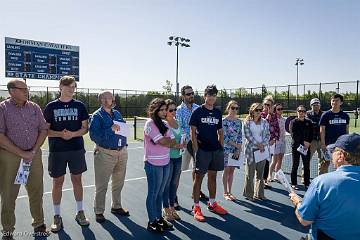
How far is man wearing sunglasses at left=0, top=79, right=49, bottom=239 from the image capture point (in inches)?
170

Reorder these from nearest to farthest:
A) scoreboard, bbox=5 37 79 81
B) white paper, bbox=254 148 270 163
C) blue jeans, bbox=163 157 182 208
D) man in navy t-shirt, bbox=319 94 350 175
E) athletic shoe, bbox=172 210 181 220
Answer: blue jeans, bbox=163 157 182 208 < athletic shoe, bbox=172 210 181 220 < white paper, bbox=254 148 270 163 < man in navy t-shirt, bbox=319 94 350 175 < scoreboard, bbox=5 37 79 81

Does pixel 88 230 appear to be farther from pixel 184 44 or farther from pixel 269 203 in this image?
pixel 184 44

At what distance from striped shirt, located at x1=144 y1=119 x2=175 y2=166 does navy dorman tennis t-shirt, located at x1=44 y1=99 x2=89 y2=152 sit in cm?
109

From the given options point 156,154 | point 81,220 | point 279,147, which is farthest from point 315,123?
point 81,220

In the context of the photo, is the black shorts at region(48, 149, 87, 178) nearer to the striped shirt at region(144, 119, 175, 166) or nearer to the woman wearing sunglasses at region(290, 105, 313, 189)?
the striped shirt at region(144, 119, 175, 166)

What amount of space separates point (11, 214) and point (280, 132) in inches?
223

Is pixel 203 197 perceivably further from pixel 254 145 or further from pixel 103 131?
pixel 103 131

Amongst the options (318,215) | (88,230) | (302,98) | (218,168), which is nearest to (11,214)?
(88,230)

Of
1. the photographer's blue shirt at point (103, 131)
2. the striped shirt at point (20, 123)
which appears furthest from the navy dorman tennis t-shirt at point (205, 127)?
the striped shirt at point (20, 123)

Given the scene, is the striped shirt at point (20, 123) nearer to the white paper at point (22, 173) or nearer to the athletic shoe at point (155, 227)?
the white paper at point (22, 173)

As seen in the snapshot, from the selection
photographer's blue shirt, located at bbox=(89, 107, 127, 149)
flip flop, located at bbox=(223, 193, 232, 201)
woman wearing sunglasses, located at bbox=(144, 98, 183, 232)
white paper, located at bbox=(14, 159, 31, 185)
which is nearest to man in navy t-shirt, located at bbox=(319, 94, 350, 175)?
flip flop, located at bbox=(223, 193, 232, 201)

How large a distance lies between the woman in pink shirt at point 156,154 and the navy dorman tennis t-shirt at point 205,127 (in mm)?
816

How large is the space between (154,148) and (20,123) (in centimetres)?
179

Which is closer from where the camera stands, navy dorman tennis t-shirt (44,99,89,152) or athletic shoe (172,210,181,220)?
navy dorman tennis t-shirt (44,99,89,152)
